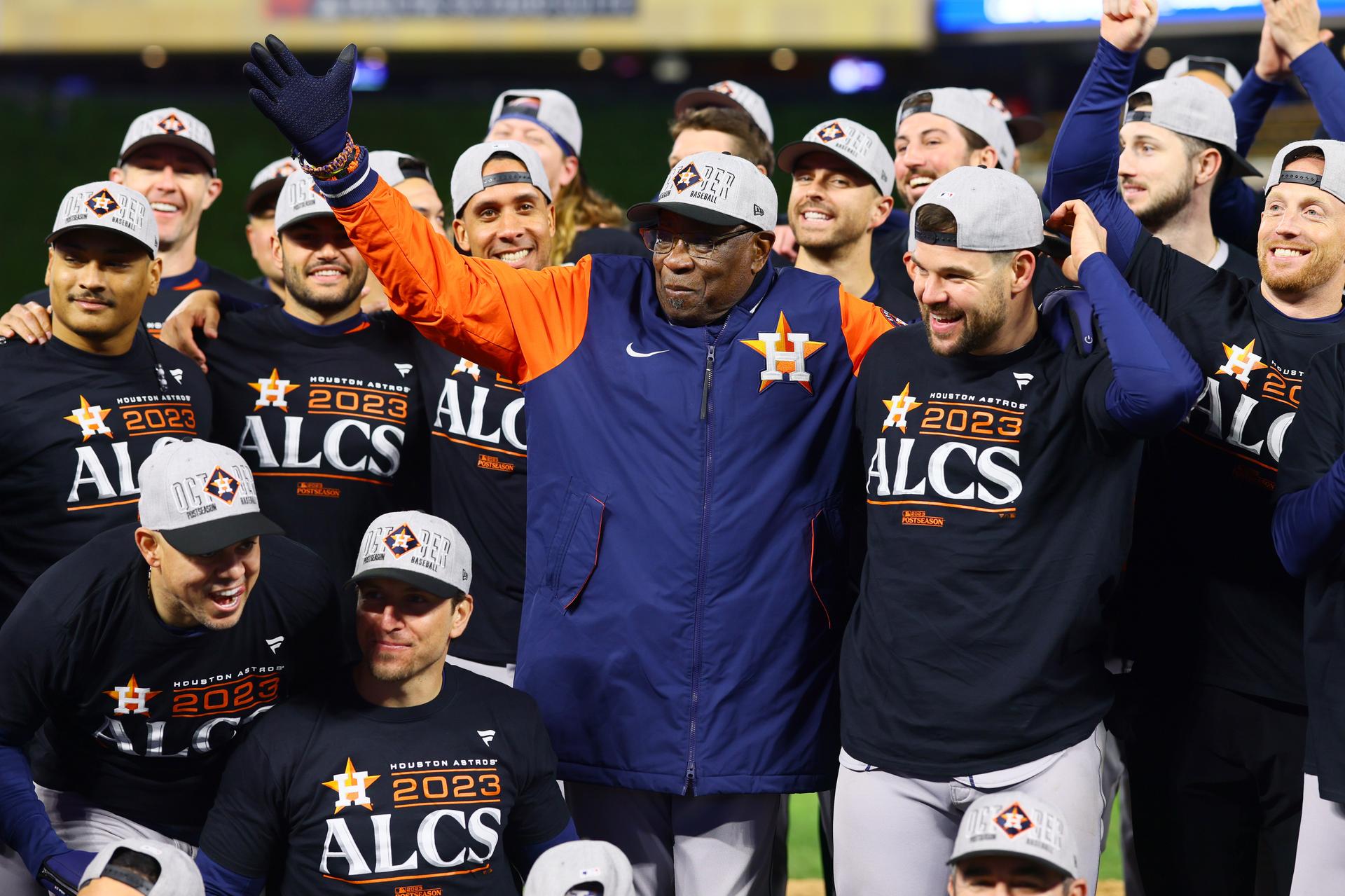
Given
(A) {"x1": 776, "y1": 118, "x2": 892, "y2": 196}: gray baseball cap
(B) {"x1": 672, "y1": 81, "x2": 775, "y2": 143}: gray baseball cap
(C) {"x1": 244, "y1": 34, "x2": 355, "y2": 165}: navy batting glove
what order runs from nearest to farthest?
(C) {"x1": 244, "y1": 34, "x2": 355, "y2": 165}: navy batting glove, (A) {"x1": 776, "y1": 118, "x2": 892, "y2": 196}: gray baseball cap, (B) {"x1": 672, "y1": 81, "x2": 775, "y2": 143}: gray baseball cap

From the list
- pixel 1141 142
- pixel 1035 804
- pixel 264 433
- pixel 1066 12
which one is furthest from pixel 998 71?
pixel 1035 804

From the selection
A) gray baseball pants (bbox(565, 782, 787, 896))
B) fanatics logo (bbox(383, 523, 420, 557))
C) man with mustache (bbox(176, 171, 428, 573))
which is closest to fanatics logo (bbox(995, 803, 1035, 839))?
gray baseball pants (bbox(565, 782, 787, 896))

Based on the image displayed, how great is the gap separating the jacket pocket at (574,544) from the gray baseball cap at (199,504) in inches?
28.0

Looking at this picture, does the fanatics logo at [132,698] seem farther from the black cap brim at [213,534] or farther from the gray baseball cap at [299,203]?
the gray baseball cap at [299,203]

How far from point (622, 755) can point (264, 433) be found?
5.33 ft

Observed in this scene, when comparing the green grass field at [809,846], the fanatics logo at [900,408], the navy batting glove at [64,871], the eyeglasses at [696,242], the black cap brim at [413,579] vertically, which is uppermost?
the eyeglasses at [696,242]

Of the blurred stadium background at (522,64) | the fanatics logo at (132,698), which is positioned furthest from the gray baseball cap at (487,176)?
Result: the blurred stadium background at (522,64)

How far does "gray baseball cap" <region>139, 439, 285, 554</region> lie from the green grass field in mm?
3405

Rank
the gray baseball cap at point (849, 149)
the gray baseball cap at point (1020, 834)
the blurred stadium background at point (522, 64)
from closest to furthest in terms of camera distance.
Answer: the gray baseball cap at point (1020, 834) → the gray baseball cap at point (849, 149) → the blurred stadium background at point (522, 64)

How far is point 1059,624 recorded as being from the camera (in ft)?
11.8

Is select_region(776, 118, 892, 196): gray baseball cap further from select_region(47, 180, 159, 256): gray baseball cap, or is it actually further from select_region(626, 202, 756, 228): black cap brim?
select_region(47, 180, 159, 256): gray baseball cap

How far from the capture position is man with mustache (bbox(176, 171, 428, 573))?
4.79 metres

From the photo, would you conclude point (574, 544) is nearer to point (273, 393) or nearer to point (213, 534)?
point (213, 534)

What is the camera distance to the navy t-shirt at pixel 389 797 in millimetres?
3883
